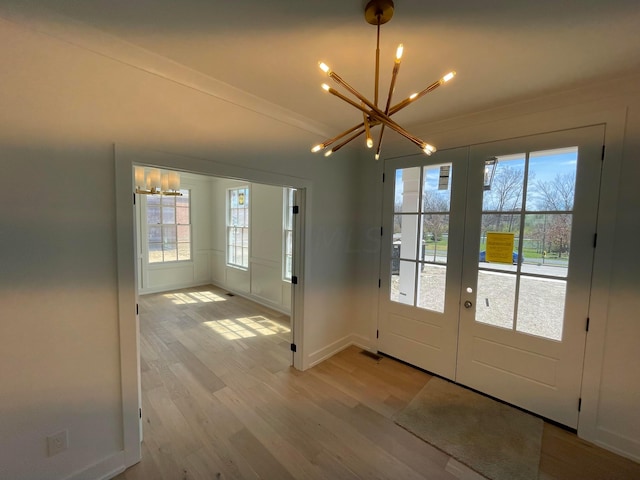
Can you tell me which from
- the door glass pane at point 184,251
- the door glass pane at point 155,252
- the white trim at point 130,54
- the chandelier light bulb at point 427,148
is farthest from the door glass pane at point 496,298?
the door glass pane at point 155,252

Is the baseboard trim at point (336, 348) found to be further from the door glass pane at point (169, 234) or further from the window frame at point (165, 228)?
the door glass pane at point (169, 234)

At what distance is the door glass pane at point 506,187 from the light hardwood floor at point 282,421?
5.90 ft

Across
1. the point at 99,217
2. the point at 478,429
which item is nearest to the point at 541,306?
the point at 478,429

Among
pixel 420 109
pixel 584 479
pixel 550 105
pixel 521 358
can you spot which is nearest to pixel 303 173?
pixel 420 109

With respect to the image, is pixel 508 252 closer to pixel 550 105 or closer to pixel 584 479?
pixel 550 105

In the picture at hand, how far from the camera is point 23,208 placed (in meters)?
1.28

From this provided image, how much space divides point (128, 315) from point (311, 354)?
1.84 metres

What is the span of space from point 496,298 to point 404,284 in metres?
0.84

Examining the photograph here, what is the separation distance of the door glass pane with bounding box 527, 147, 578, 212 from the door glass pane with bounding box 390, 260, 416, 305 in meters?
1.16

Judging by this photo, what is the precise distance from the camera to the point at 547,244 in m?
2.06

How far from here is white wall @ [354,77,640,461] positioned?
175cm

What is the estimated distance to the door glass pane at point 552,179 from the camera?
1967mm

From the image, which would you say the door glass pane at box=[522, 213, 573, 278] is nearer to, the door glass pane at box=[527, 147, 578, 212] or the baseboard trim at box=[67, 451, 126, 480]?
the door glass pane at box=[527, 147, 578, 212]

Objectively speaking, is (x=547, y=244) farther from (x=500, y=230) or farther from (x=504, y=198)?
(x=504, y=198)
